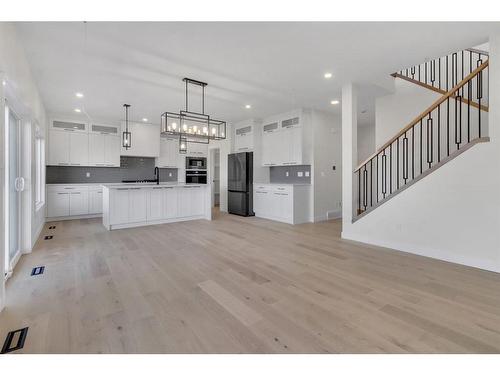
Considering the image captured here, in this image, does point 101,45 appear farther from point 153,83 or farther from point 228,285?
point 228,285

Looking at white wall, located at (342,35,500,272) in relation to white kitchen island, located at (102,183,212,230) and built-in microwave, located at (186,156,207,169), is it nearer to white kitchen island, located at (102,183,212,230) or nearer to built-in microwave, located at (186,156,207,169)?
white kitchen island, located at (102,183,212,230)

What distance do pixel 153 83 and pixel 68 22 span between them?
168 centimetres

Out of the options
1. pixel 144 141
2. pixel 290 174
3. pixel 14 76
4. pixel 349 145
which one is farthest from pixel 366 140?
pixel 14 76

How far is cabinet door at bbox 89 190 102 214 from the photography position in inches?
257

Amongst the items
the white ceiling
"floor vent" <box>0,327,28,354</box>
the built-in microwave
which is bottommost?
"floor vent" <box>0,327,28,354</box>

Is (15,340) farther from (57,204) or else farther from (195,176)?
(195,176)

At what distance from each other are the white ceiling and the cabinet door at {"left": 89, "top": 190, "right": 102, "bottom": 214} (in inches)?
98.0

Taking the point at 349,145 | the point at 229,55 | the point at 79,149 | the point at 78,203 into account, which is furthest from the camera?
the point at 79,149

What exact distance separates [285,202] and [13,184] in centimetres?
477

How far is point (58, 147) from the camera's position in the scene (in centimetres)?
621

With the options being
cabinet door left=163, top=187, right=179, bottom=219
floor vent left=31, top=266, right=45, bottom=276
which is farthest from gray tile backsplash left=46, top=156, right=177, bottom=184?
floor vent left=31, top=266, right=45, bottom=276

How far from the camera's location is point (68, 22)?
2576 millimetres

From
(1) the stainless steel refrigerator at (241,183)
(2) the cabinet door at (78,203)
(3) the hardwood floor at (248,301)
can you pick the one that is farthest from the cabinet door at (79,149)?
(1) the stainless steel refrigerator at (241,183)
